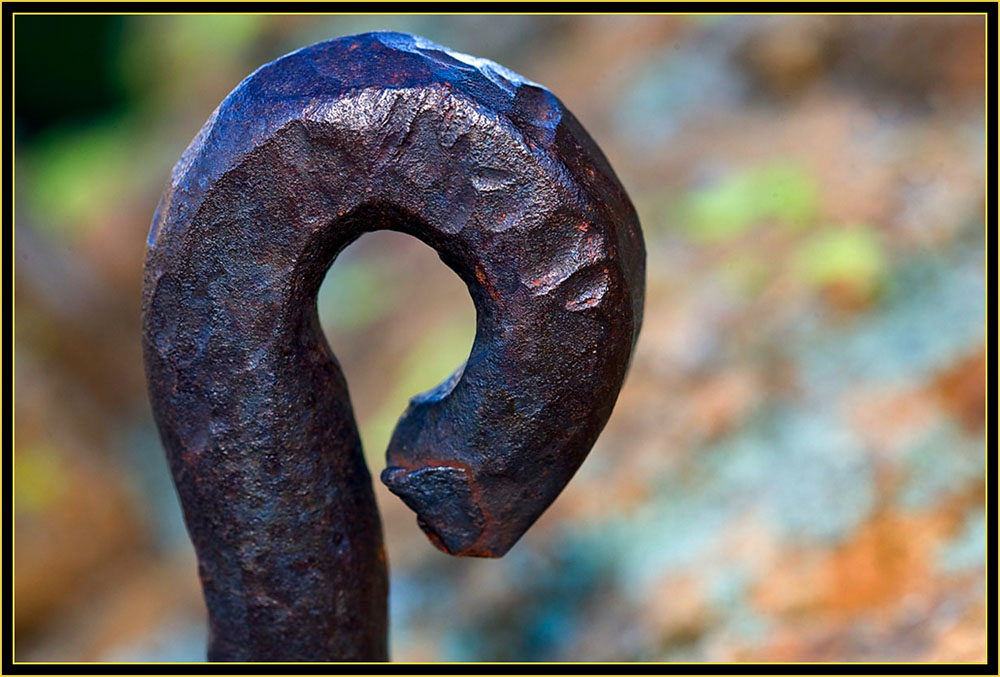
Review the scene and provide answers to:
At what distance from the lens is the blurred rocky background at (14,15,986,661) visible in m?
2.77

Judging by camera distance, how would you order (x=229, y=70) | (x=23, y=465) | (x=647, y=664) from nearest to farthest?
(x=647, y=664) → (x=23, y=465) → (x=229, y=70)

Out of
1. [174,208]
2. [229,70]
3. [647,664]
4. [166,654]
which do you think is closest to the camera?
[174,208]

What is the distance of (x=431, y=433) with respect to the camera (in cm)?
163

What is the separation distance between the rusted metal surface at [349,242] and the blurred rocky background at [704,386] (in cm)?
120

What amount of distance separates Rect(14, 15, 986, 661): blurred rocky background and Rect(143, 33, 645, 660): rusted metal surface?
47.1 inches

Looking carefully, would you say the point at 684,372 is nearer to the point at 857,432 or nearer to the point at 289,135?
the point at 857,432

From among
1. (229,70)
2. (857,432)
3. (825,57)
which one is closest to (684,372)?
(857,432)

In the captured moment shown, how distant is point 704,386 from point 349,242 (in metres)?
2.02

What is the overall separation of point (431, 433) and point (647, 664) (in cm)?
125

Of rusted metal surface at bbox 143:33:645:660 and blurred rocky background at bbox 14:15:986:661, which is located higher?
blurred rocky background at bbox 14:15:986:661

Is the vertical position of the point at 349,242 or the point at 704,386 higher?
the point at 704,386

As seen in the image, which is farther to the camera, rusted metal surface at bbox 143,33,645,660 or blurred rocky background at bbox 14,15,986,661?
blurred rocky background at bbox 14,15,986,661

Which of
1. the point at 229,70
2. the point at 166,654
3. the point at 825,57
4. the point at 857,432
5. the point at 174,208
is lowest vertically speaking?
the point at 174,208

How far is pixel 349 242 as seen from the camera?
163cm
